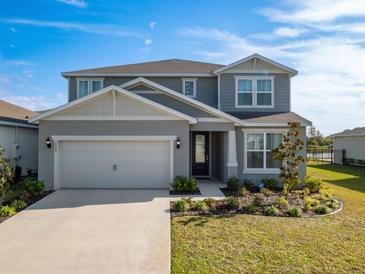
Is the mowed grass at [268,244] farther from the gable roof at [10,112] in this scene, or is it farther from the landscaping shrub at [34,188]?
the gable roof at [10,112]

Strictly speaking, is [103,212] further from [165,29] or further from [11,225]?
[165,29]

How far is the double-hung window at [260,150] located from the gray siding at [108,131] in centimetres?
339

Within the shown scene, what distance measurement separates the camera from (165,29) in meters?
13.2

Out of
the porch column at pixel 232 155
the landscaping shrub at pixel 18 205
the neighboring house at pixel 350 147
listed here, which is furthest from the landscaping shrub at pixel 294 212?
the neighboring house at pixel 350 147

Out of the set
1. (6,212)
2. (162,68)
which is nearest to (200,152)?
(162,68)

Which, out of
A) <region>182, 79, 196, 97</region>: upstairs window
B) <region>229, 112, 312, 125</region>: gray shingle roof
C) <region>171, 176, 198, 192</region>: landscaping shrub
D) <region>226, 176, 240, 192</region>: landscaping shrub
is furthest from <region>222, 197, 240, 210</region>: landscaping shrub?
<region>182, 79, 196, 97</region>: upstairs window

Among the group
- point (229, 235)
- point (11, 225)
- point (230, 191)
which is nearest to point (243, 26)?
point (230, 191)

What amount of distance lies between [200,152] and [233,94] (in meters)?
3.81

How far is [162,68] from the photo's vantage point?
16.4 m

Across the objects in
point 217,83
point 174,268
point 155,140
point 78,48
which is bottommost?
point 174,268

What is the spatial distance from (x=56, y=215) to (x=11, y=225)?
122 centimetres

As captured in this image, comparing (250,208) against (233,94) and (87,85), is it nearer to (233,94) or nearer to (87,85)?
(233,94)

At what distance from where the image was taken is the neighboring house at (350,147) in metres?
24.6

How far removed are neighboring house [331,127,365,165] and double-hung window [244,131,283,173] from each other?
15978 mm
